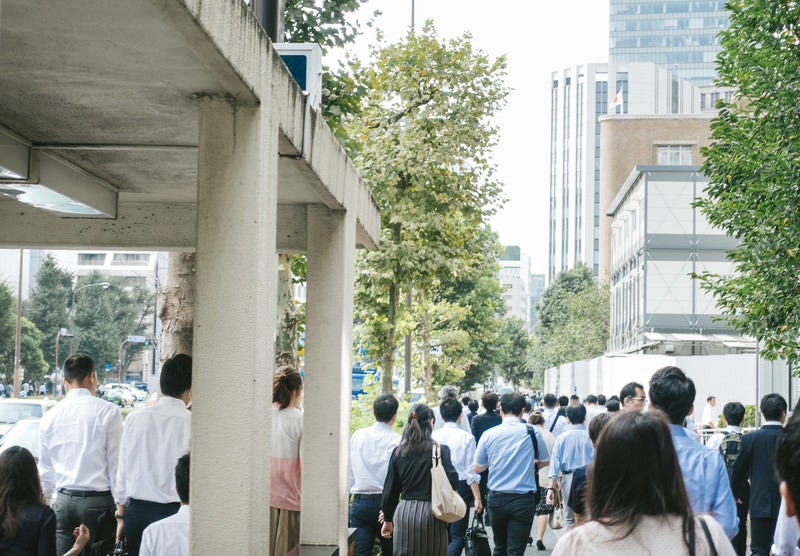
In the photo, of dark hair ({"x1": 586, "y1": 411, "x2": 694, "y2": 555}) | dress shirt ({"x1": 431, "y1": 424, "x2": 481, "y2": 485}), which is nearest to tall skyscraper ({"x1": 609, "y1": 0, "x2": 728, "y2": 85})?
dress shirt ({"x1": 431, "y1": 424, "x2": 481, "y2": 485})

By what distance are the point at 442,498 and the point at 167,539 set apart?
357 centimetres

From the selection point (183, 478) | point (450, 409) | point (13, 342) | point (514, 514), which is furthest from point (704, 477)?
point (13, 342)

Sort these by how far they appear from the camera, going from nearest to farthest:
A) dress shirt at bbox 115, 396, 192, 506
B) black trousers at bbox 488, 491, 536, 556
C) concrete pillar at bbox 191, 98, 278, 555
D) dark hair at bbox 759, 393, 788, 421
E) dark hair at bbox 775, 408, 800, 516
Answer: dark hair at bbox 775, 408, 800, 516
concrete pillar at bbox 191, 98, 278, 555
dress shirt at bbox 115, 396, 192, 506
dark hair at bbox 759, 393, 788, 421
black trousers at bbox 488, 491, 536, 556

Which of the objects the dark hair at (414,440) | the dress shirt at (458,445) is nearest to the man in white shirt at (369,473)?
the dark hair at (414,440)

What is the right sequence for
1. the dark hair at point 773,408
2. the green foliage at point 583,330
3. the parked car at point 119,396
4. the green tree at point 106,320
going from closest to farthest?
the dark hair at point 773,408 < the parked car at point 119,396 < the green foliage at point 583,330 < the green tree at point 106,320

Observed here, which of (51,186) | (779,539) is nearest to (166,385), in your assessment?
(51,186)

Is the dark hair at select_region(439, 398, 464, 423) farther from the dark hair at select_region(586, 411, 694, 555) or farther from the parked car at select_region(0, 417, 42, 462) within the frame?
the dark hair at select_region(586, 411, 694, 555)

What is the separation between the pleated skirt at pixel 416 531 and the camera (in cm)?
862

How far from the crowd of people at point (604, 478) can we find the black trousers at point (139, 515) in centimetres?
213

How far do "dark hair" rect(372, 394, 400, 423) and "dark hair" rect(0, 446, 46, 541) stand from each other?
4.54 m

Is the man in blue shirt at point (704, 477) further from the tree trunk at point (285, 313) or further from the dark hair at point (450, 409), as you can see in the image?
the tree trunk at point (285, 313)

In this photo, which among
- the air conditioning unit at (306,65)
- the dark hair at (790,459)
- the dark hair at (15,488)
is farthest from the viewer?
the air conditioning unit at (306,65)

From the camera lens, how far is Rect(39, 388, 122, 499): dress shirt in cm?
746

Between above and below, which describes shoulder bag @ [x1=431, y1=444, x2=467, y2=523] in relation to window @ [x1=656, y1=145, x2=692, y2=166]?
below
